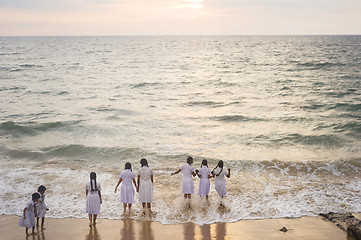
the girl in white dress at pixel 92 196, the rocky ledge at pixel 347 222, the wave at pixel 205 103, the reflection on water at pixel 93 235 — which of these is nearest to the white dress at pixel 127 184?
the girl in white dress at pixel 92 196

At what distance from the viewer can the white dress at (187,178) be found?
10414mm

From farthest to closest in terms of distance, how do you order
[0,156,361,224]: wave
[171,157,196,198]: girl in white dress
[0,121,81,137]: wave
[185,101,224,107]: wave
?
[185,101,224,107]: wave, [0,121,81,137]: wave, [171,157,196,198]: girl in white dress, [0,156,361,224]: wave

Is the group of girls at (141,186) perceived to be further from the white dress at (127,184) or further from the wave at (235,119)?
the wave at (235,119)

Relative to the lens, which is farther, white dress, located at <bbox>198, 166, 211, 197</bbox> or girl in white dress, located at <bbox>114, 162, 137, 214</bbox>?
white dress, located at <bbox>198, 166, 211, 197</bbox>

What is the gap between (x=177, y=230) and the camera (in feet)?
29.3

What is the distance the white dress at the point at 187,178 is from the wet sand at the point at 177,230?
59.6 inches

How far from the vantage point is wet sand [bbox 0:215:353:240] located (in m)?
8.55

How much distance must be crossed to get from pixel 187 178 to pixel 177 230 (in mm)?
1973

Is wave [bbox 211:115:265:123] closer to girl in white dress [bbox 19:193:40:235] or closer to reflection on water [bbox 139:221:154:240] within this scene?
reflection on water [bbox 139:221:154:240]

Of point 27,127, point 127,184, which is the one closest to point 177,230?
point 127,184

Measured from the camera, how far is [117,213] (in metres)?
10.1

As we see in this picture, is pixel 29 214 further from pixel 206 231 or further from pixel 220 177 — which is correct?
pixel 220 177

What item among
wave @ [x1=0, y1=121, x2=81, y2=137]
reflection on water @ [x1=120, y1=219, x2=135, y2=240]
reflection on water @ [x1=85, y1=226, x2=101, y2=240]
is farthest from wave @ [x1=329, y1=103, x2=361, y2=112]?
reflection on water @ [x1=85, y1=226, x2=101, y2=240]

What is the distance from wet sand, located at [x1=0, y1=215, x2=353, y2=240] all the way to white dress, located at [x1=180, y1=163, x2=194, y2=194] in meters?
1.51
